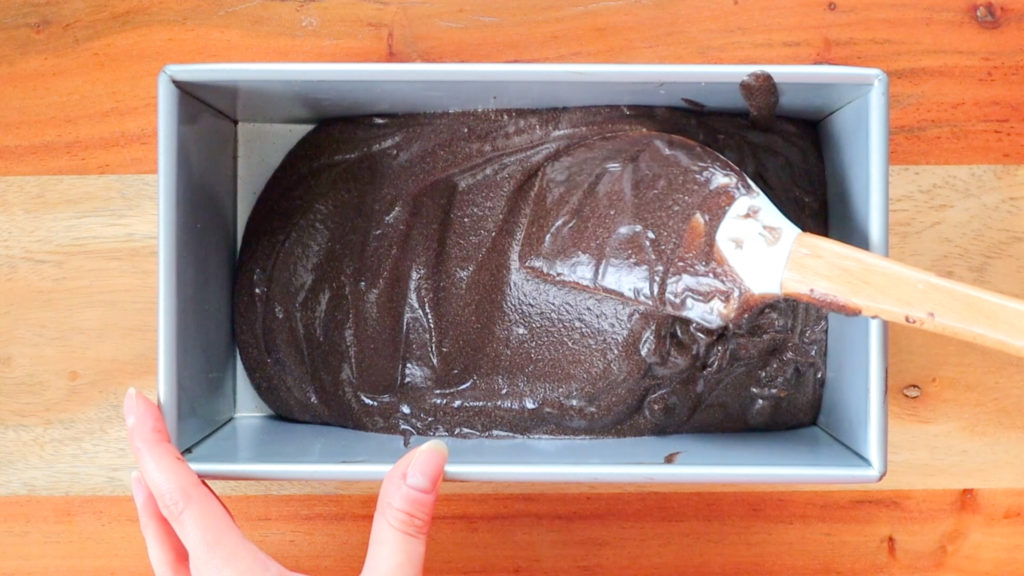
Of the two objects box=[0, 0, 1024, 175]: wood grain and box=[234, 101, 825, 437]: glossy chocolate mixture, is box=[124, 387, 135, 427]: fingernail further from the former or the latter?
box=[0, 0, 1024, 175]: wood grain

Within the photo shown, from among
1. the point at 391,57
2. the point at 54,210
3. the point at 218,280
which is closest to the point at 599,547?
the point at 218,280

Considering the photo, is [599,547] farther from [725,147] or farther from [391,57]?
[391,57]

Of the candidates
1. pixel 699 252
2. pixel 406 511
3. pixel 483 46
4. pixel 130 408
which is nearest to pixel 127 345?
pixel 130 408

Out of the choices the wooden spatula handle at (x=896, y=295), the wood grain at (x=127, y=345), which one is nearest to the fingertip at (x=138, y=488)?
the wood grain at (x=127, y=345)

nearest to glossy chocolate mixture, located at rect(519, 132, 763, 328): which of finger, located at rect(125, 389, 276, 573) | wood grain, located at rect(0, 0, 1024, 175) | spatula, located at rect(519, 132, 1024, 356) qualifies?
spatula, located at rect(519, 132, 1024, 356)

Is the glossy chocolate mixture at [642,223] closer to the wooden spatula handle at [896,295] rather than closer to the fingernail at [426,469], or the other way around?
the wooden spatula handle at [896,295]

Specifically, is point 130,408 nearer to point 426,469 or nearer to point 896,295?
point 426,469
